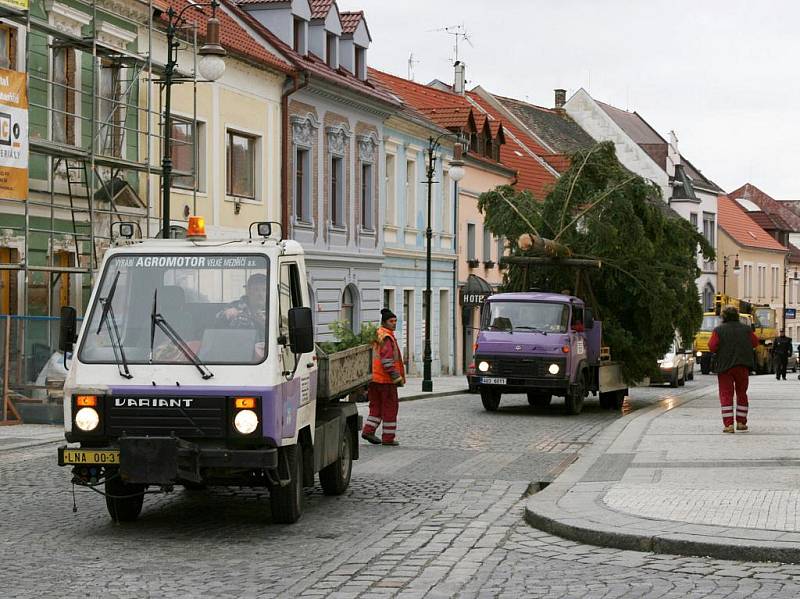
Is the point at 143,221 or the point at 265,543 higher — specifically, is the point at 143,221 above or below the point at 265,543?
above

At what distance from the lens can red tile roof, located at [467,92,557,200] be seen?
58.5m

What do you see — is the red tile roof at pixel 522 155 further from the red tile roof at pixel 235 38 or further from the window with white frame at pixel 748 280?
the window with white frame at pixel 748 280

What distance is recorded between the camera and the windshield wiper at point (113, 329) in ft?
34.6

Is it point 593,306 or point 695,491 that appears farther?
point 593,306

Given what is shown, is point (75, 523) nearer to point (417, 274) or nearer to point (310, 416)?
point (310, 416)

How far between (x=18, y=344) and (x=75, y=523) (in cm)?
1074

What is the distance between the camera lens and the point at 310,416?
11648mm

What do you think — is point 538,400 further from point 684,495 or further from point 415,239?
point 415,239

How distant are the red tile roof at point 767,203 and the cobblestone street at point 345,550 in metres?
95.2

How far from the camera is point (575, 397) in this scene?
26141 millimetres

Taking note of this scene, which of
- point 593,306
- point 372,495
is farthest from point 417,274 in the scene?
point 372,495

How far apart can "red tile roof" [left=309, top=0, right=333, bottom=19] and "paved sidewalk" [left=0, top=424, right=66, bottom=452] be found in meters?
19.7

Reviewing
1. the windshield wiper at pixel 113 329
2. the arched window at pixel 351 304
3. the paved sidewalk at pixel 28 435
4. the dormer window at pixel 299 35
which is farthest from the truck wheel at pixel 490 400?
the windshield wiper at pixel 113 329

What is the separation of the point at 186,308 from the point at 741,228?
84247 mm
